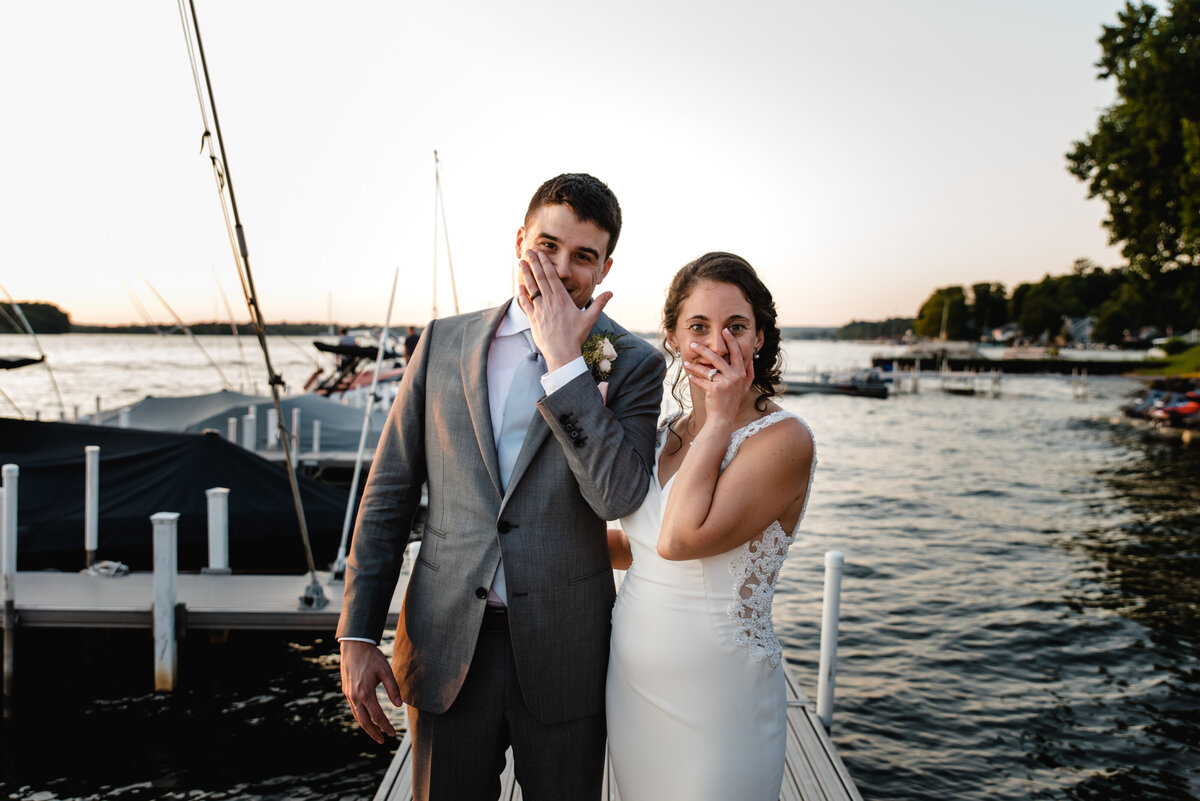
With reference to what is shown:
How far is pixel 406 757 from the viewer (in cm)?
435

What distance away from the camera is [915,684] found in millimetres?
8406

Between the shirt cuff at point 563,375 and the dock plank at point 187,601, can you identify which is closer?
the shirt cuff at point 563,375

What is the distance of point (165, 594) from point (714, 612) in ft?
19.8

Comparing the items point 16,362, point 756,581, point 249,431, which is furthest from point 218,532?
point 249,431

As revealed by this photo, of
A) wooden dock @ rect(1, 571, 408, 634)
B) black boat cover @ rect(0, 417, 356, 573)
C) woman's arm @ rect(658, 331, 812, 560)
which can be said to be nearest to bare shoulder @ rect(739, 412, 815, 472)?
woman's arm @ rect(658, 331, 812, 560)

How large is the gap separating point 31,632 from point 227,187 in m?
6.50

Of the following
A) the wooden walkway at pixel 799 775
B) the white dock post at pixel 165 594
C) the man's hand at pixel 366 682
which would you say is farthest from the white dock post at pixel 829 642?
the white dock post at pixel 165 594

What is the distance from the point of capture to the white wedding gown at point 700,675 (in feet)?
7.10

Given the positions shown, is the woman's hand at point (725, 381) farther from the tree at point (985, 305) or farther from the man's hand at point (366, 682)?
the tree at point (985, 305)

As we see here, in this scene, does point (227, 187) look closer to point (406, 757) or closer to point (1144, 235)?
point (406, 757)

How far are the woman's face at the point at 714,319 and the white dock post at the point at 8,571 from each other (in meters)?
6.91

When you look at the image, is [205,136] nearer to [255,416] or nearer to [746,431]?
[746,431]

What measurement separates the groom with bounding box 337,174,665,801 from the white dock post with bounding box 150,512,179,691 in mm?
5108

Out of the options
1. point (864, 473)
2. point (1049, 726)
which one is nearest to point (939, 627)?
point (1049, 726)
